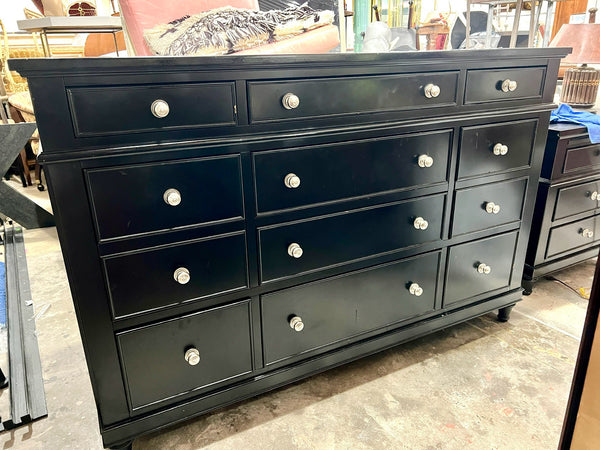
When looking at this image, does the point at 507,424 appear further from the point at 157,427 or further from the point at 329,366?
the point at 157,427

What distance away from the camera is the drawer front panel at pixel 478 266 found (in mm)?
1549

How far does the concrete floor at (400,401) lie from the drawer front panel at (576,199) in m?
0.46

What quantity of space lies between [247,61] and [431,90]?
57 centimetres

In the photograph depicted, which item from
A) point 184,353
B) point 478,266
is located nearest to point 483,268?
point 478,266

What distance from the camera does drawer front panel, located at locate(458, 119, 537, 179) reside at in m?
1.41

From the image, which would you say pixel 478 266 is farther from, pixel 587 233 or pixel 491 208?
pixel 587 233

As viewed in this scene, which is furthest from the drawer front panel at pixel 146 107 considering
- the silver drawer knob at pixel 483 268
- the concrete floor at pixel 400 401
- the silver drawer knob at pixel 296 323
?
the silver drawer knob at pixel 483 268

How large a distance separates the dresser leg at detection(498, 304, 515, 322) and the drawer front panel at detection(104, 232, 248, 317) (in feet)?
3.84

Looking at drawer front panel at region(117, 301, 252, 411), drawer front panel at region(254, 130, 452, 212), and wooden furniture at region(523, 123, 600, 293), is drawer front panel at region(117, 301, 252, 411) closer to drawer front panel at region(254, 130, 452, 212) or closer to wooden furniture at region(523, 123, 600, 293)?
drawer front panel at region(254, 130, 452, 212)

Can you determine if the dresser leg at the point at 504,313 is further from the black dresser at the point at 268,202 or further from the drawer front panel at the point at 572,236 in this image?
the drawer front panel at the point at 572,236

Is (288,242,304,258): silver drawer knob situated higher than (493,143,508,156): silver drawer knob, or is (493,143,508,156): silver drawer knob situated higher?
(493,143,508,156): silver drawer knob

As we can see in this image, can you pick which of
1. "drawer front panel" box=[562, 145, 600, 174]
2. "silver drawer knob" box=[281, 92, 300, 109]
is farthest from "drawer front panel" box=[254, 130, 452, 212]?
"drawer front panel" box=[562, 145, 600, 174]

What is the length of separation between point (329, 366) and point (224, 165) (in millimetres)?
763

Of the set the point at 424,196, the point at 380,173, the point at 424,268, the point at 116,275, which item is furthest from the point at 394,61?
the point at 116,275
